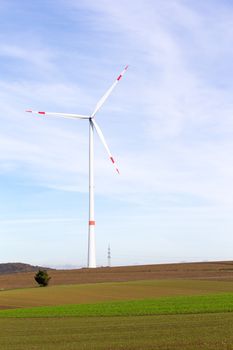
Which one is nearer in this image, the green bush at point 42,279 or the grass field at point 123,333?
the grass field at point 123,333

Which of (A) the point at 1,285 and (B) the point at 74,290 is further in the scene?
(A) the point at 1,285

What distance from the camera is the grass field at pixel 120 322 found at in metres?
24.4

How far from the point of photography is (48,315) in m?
43.2

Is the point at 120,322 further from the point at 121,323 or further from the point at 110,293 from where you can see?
the point at 110,293

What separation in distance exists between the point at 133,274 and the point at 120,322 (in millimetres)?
63727

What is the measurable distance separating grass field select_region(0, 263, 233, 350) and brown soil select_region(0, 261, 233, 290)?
2329 centimetres

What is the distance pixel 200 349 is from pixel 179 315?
16.4m

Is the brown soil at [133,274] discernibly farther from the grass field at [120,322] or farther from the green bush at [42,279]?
the grass field at [120,322]

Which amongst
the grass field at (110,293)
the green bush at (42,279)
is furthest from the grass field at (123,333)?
the green bush at (42,279)

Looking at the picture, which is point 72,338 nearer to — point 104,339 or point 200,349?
point 104,339

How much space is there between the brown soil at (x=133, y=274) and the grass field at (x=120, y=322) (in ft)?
76.4

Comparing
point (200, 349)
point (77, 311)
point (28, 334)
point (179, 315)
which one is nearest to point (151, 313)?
point (179, 315)

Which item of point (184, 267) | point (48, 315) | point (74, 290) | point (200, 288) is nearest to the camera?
point (48, 315)

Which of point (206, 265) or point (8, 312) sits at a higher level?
point (206, 265)
